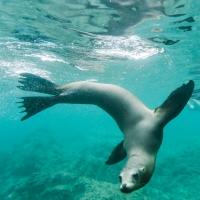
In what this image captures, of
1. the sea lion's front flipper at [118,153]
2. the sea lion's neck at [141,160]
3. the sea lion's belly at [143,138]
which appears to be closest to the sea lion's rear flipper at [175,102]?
the sea lion's belly at [143,138]

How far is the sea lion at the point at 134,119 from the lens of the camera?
303cm

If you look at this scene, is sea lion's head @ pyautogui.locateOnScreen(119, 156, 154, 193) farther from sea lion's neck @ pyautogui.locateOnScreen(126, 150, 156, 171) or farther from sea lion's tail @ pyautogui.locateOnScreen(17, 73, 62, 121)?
sea lion's tail @ pyautogui.locateOnScreen(17, 73, 62, 121)

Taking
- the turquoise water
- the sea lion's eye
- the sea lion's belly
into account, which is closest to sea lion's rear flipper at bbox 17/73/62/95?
the sea lion's belly

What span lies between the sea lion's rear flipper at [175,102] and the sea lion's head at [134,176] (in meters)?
0.71

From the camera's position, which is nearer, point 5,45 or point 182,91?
point 182,91

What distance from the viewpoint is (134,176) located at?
289 centimetres

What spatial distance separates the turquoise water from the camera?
1198 centimetres

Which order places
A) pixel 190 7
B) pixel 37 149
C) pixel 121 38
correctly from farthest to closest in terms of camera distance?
pixel 37 149 < pixel 121 38 < pixel 190 7

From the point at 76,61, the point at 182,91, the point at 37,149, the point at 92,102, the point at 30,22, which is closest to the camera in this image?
the point at 182,91

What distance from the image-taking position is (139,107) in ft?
→ 13.0

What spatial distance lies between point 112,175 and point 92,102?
51.2 feet

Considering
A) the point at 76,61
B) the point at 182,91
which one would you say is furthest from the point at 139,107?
the point at 76,61

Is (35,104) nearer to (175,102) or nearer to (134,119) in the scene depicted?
(134,119)

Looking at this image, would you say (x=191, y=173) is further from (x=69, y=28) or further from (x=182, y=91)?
(x=182, y=91)
